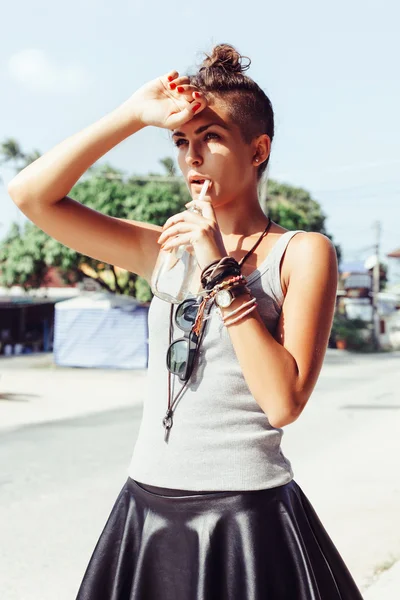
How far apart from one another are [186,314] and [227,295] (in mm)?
186

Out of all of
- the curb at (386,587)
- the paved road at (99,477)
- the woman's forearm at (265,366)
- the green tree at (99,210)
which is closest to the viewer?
the woman's forearm at (265,366)

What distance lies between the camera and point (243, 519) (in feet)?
4.80

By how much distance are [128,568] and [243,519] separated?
0.88 feet

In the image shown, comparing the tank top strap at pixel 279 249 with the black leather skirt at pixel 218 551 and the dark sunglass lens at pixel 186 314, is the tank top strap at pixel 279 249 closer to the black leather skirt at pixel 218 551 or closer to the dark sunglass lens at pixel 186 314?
the dark sunglass lens at pixel 186 314

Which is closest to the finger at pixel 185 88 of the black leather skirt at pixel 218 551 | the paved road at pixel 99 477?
the black leather skirt at pixel 218 551

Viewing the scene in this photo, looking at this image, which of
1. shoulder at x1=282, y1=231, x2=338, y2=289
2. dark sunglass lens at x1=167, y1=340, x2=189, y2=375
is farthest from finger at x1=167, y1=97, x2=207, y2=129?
dark sunglass lens at x1=167, y1=340, x2=189, y2=375

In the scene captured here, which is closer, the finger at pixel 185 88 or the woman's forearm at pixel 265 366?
the woman's forearm at pixel 265 366

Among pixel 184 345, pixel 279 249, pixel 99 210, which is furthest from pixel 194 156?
pixel 99 210

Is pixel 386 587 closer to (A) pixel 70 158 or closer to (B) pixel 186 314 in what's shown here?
(B) pixel 186 314

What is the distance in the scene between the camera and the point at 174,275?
1.55 meters

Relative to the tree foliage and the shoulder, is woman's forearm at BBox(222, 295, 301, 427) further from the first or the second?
the tree foliage

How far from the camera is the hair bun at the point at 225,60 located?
5.22 feet

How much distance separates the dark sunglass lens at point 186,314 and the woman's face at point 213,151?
208 millimetres

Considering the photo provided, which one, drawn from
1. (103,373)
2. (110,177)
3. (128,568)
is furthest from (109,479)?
(110,177)
